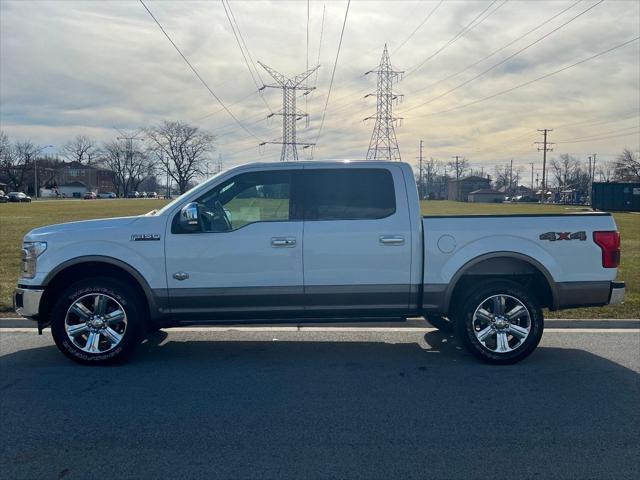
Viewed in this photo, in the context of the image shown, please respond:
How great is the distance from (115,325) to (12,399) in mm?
1140

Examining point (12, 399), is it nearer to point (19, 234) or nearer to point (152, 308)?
point (152, 308)

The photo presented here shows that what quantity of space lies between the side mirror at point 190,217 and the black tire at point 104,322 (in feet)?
2.86

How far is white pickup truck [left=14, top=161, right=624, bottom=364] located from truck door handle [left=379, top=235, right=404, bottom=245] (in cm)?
1

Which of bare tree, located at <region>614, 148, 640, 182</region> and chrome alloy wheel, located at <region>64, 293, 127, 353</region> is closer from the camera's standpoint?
chrome alloy wheel, located at <region>64, 293, 127, 353</region>

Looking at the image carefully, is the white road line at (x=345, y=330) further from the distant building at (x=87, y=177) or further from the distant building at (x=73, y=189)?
the distant building at (x=87, y=177)

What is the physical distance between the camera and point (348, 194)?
5840 millimetres

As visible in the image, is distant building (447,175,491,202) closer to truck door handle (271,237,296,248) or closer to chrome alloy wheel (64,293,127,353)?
truck door handle (271,237,296,248)

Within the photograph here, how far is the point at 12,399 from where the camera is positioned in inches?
191

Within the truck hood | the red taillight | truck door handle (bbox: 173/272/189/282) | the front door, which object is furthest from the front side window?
the red taillight

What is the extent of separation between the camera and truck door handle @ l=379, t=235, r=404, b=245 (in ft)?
18.7

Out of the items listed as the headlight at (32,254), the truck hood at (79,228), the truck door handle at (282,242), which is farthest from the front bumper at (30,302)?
the truck door handle at (282,242)

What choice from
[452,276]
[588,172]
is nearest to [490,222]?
[452,276]

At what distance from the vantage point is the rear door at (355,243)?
18.6 ft

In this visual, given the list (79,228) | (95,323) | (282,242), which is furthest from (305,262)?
(79,228)
